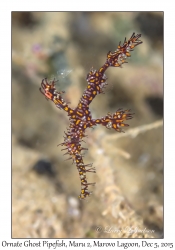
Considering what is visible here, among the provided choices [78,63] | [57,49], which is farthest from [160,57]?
[57,49]

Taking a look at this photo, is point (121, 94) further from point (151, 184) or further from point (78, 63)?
point (151, 184)

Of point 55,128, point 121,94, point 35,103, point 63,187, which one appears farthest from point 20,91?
point 63,187

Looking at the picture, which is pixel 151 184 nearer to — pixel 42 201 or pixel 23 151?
pixel 42 201

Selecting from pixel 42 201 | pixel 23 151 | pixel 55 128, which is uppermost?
pixel 55 128

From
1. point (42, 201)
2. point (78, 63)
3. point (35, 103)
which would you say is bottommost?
point (42, 201)

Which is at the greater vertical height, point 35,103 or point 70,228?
point 35,103
